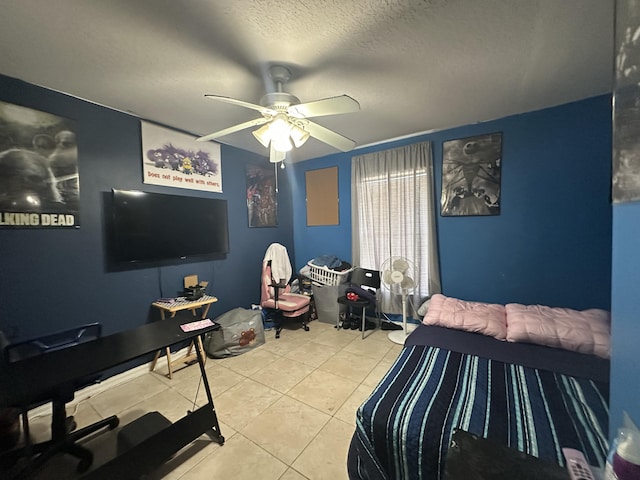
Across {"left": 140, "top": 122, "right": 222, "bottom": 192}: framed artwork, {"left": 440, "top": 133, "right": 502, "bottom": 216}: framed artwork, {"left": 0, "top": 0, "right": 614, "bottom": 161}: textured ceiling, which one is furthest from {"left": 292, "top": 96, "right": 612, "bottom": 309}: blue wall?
{"left": 140, "top": 122, "right": 222, "bottom": 192}: framed artwork

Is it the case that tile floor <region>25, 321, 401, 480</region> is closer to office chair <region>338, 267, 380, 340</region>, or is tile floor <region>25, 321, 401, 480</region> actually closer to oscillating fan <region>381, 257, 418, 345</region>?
oscillating fan <region>381, 257, 418, 345</region>

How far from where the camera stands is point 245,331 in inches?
105

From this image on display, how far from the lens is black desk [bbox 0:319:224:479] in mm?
1002

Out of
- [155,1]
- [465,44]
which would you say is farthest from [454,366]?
[155,1]

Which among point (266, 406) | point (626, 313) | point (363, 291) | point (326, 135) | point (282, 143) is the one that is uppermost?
point (326, 135)

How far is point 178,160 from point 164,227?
79 centimetres

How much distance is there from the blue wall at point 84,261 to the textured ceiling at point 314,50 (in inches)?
6.5

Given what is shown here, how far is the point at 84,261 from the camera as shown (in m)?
2.04

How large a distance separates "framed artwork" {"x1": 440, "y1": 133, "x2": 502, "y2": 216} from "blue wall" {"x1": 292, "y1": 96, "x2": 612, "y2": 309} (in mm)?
74

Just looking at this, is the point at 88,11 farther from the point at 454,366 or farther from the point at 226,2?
the point at 454,366

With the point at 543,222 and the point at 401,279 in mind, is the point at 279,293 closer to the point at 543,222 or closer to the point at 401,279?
the point at 401,279

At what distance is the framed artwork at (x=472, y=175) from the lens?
2588 millimetres

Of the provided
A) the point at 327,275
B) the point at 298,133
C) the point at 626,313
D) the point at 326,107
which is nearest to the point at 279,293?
the point at 327,275

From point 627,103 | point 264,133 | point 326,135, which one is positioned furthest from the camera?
point 326,135
